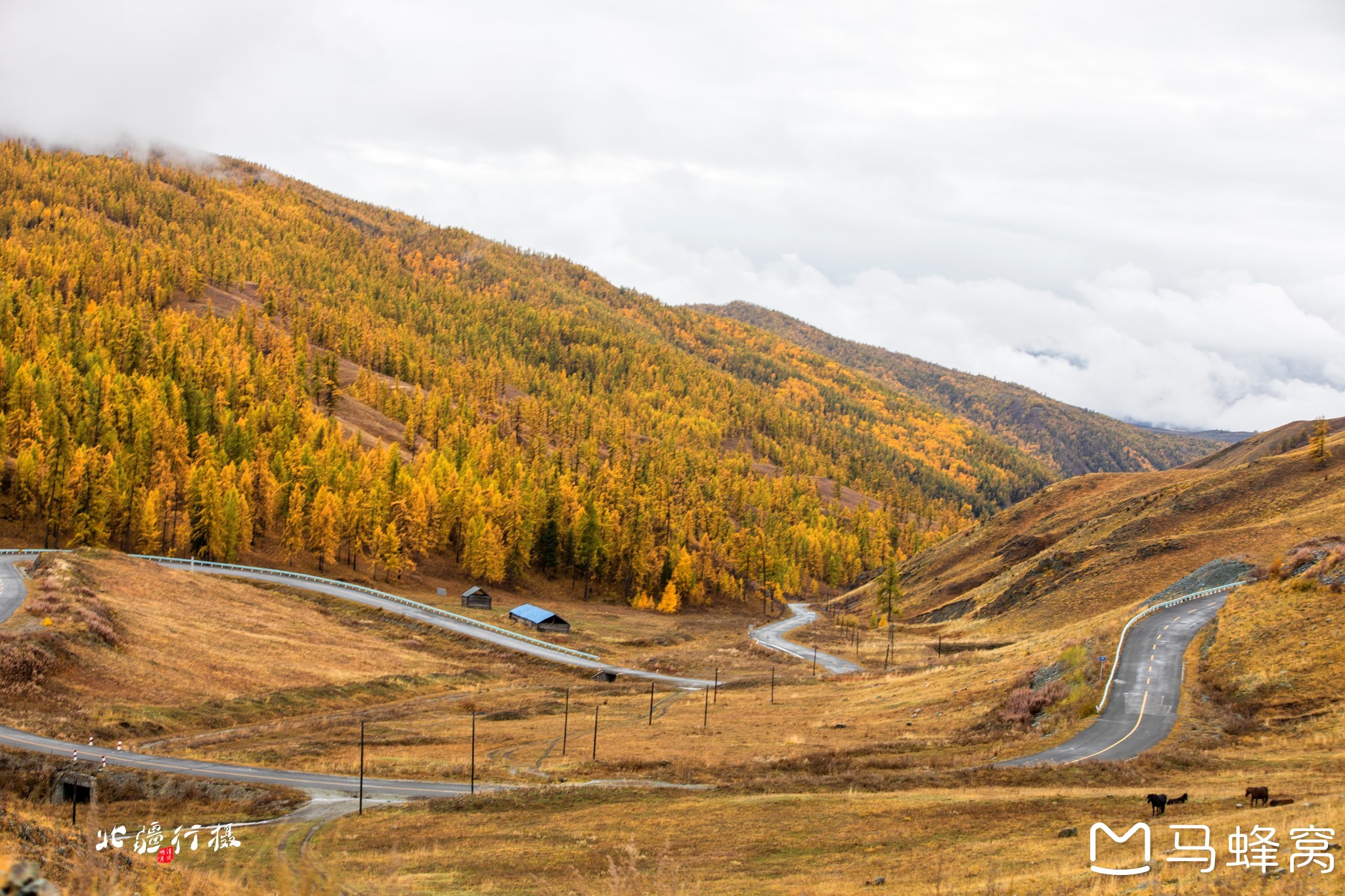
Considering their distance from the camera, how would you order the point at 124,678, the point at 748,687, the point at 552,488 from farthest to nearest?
the point at 552,488 → the point at 748,687 → the point at 124,678

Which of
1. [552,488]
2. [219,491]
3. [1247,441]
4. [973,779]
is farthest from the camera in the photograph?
[1247,441]

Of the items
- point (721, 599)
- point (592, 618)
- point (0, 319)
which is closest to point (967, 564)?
point (721, 599)

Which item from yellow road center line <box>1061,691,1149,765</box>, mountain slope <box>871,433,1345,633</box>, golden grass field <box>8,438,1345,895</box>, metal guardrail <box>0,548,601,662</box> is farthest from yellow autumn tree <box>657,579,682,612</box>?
yellow road center line <box>1061,691,1149,765</box>

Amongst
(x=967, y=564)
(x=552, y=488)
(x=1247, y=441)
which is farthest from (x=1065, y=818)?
(x=1247, y=441)

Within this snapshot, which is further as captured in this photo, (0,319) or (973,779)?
(0,319)

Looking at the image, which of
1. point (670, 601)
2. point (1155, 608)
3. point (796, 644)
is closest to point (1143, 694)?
point (1155, 608)

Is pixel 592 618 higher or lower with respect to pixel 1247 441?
lower

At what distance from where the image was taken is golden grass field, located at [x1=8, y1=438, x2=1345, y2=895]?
29.0 metres

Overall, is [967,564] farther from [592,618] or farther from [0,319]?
[0,319]

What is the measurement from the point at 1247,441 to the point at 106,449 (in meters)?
222

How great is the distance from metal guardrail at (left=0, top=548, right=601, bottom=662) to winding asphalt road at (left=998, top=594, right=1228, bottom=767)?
58.0 meters

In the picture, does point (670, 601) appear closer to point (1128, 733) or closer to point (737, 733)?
point (737, 733)

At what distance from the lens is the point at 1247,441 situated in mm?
Answer: 198875

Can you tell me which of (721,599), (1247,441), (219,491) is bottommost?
(721,599)
